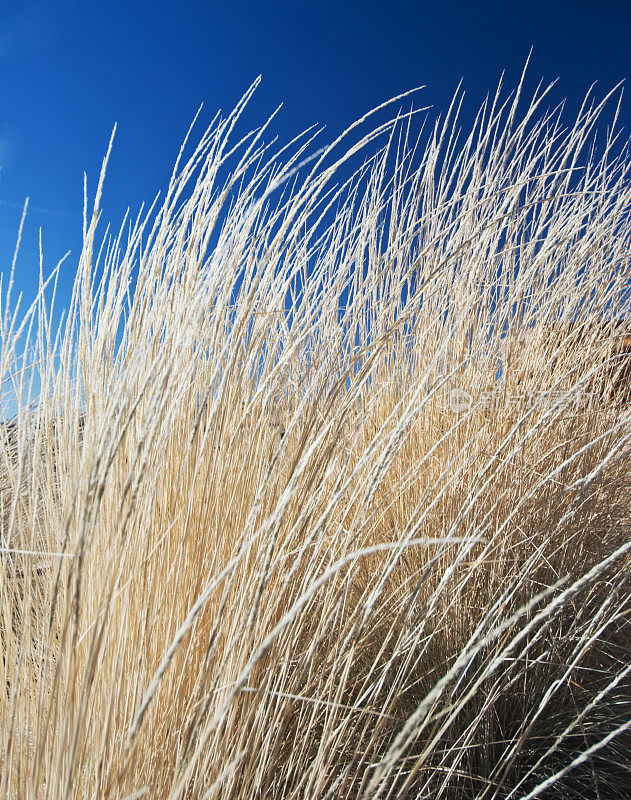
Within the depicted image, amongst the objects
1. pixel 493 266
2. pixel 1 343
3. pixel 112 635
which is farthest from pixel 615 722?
pixel 1 343

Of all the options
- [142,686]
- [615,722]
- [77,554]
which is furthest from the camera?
[615,722]

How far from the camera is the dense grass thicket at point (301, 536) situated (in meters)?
0.59

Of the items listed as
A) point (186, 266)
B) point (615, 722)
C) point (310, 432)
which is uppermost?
point (186, 266)

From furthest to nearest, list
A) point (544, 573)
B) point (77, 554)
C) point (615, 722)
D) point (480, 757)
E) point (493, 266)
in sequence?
point (493, 266) < point (544, 573) < point (615, 722) < point (480, 757) < point (77, 554)

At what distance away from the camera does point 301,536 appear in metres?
0.87

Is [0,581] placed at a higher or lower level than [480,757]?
higher

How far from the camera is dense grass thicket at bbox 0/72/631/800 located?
1.95 feet

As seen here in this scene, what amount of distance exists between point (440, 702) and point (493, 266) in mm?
1263

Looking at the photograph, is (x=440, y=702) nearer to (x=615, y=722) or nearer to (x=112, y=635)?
(x=615, y=722)

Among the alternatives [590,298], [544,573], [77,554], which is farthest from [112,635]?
[590,298]

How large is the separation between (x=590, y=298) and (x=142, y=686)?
175 centimetres

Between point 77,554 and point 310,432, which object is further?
point 310,432

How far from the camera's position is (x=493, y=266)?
1740 mm

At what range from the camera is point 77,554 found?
46 cm
